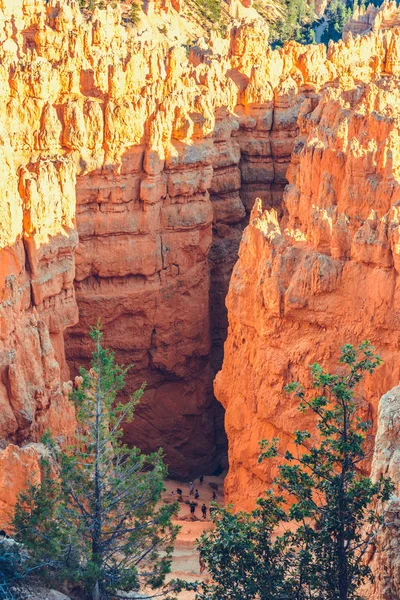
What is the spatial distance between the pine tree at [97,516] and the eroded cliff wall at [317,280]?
6.98 metres

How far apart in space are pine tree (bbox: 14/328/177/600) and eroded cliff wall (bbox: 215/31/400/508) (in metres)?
6.98

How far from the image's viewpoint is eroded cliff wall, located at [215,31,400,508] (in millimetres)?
25203

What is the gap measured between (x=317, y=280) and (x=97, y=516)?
8992 millimetres

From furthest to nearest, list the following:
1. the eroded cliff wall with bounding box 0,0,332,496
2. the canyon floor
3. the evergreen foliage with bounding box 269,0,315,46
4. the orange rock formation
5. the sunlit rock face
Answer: the evergreen foliage with bounding box 269,0,315,46 → the eroded cliff wall with bounding box 0,0,332,496 → the orange rock formation → the canyon floor → the sunlit rock face

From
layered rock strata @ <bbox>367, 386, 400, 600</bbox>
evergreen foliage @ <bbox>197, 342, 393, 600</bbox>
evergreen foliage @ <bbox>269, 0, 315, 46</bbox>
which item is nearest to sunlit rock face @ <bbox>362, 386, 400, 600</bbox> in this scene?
layered rock strata @ <bbox>367, 386, 400, 600</bbox>

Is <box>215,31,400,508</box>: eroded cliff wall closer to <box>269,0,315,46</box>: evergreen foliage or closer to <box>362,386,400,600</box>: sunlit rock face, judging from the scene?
<box>362,386,400,600</box>: sunlit rock face

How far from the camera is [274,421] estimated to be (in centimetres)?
2728

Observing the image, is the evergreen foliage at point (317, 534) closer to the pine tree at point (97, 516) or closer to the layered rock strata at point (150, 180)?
the pine tree at point (97, 516)

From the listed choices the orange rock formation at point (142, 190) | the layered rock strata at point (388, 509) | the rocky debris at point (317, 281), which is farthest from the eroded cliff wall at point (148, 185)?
the layered rock strata at point (388, 509)

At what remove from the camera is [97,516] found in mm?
18766

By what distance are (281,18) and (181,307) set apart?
5601 centimetres

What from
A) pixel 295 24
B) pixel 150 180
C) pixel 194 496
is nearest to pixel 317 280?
pixel 150 180

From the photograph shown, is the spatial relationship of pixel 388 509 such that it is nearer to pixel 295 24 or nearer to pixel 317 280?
pixel 317 280

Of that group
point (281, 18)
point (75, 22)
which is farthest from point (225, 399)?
point (281, 18)
